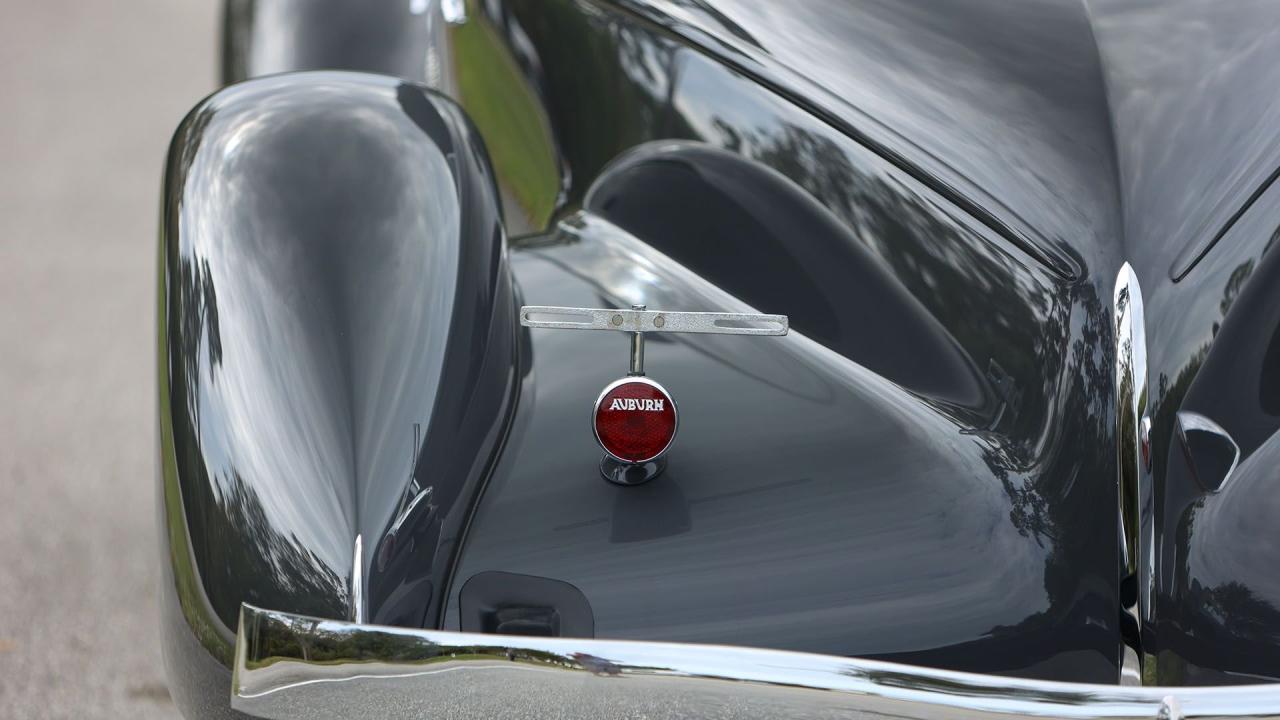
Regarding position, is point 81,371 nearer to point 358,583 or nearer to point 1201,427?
point 358,583

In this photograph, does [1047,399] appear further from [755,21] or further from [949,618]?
[755,21]

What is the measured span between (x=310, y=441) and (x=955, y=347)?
89 centimetres

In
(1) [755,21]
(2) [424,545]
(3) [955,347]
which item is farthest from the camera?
(1) [755,21]

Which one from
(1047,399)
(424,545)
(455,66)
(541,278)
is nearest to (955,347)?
(1047,399)

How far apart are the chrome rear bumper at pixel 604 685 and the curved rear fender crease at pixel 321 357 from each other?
70mm

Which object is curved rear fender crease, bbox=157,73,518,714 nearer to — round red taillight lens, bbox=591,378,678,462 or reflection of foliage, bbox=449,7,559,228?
round red taillight lens, bbox=591,378,678,462

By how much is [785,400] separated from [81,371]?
10.1 feet

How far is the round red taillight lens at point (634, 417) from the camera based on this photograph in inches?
63.1

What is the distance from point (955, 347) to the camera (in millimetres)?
1879

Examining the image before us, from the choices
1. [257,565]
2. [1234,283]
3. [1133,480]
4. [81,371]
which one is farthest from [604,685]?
[81,371]

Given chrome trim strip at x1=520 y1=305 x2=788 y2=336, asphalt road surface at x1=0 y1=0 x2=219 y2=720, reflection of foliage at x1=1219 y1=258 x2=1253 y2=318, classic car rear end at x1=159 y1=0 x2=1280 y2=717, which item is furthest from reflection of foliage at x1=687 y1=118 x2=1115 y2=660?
asphalt road surface at x1=0 y1=0 x2=219 y2=720

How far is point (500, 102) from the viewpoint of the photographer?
285cm

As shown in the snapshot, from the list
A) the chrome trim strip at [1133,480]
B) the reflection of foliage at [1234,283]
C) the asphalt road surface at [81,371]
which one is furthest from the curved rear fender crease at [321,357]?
the asphalt road surface at [81,371]

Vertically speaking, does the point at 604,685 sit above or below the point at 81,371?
above
